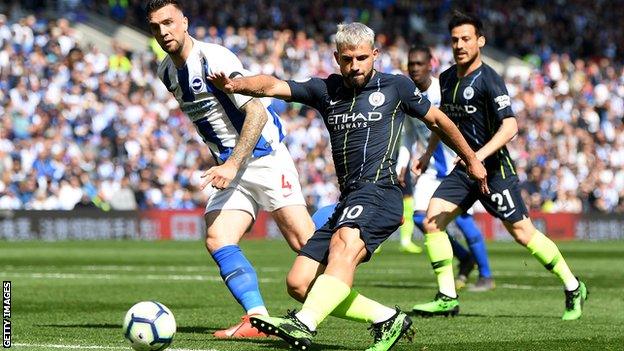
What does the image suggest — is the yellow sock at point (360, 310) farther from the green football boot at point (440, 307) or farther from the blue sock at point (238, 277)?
the green football boot at point (440, 307)

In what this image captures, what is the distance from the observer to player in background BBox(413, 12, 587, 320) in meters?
11.4

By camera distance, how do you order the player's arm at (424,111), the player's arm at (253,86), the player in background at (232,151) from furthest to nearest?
the player in background at (232,151) < the player's arm at (424,111) < the player's arm at (253,86)

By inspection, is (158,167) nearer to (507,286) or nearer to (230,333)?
(507,286)

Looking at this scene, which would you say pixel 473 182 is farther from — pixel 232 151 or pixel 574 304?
pixel 232 151

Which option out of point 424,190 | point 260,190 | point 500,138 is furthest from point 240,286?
point 424,190

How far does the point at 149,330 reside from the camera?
26.6 feet

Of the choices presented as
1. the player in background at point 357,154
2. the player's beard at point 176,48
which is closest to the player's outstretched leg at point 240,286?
the player in background at point 357,154

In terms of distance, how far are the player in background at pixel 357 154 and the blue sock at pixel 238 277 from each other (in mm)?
1012

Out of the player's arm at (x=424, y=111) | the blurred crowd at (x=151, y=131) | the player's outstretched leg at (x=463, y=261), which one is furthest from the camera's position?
the blurred crowd at (x=151, y=131)

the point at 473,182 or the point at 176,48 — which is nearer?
the point at 176,48

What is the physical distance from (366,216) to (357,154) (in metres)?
0.44

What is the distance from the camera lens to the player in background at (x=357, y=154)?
827cm

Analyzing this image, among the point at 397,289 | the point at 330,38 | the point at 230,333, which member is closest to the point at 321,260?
the point at 230,333

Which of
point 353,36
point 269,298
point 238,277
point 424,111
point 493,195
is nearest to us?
point 353,36
